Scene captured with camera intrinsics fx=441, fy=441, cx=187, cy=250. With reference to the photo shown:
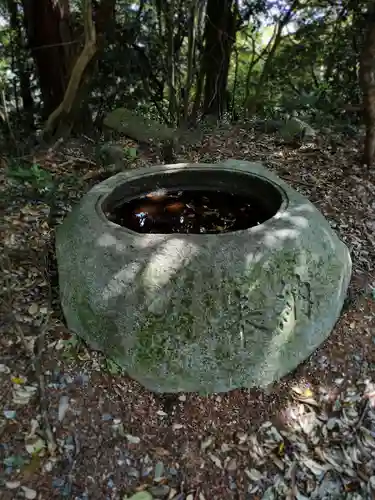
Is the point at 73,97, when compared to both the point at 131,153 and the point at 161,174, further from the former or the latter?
the point at 161,174

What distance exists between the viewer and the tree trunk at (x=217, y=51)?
5.95m

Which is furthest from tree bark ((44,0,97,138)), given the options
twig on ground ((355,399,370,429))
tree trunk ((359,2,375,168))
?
twig on ground ((355,399,370,429))

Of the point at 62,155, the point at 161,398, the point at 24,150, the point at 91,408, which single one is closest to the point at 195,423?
the point at 161,398

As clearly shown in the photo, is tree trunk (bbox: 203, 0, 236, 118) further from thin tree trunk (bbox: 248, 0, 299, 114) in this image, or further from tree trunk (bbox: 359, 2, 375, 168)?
tree trunk (bbox: 359, 2, 375, 168)

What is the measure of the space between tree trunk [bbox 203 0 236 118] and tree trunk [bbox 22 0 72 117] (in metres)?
2.03

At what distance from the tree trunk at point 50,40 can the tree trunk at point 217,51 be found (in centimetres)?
203

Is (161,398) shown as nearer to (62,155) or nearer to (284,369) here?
(284,369)

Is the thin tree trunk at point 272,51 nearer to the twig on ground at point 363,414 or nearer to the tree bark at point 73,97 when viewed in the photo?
the tree bark at point 73,97

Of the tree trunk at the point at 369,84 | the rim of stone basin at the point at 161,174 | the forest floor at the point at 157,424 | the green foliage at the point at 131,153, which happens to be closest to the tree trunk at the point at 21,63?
the green foliage at the point at 131,153

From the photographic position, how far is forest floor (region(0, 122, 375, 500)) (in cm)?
213

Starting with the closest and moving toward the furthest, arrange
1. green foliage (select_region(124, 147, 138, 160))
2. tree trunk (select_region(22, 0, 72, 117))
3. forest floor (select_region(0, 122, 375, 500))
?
forest floor (select_region(0, 122, 375, 500))
green foliage (select_region(124, 147, 138, 160))
tree trunk (select_region(22, 0, 72, 117))

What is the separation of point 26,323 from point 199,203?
137 cm

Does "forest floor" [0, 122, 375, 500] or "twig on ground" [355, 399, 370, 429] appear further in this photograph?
"twig on ground" [355, 399, 370, 429]

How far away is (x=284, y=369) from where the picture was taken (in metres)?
2.49
